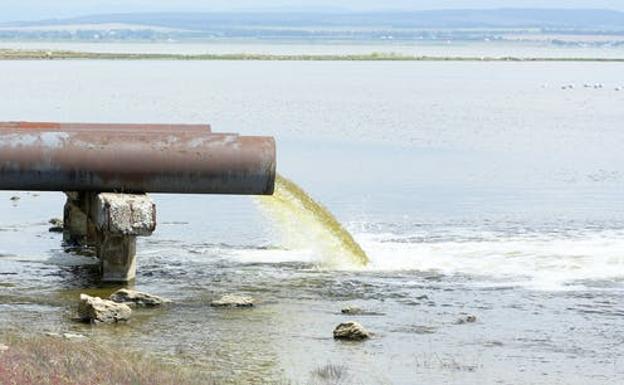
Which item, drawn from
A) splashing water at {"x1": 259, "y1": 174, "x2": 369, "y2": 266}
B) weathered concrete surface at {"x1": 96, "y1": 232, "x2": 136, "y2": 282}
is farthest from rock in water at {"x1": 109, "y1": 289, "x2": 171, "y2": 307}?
splashing water at {"x1": 259, "y1": 174, "x2": 369, "y2": 266}

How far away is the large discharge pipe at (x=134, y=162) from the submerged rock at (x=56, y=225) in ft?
14.8

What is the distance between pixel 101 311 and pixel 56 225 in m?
8.09

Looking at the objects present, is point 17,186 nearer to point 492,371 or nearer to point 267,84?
point 492,371

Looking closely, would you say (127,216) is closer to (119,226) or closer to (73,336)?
(119,226)

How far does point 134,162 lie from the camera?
20.7 meters

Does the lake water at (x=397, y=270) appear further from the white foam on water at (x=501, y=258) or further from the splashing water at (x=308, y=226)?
the splashing water at (x=308, y=226)

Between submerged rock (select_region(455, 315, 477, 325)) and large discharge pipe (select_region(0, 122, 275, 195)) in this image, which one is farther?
large discharge pipe (select_region(0, 122, 275, 195))

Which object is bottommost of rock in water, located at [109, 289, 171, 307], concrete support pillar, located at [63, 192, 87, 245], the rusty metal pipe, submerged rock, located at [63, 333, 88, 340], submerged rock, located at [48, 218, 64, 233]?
submerged rock, located at [48, 218, 64, 233]

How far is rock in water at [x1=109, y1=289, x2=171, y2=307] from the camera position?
62.4 feet

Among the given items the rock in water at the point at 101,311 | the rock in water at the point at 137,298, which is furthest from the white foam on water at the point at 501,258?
the rock in water at the point at 101,311

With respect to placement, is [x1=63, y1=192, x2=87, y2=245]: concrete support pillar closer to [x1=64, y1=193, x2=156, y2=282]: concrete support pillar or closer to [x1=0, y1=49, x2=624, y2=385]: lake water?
[x1=0, y1=49, x2=624, y2=385]: lake water

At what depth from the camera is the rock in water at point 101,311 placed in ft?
59.0

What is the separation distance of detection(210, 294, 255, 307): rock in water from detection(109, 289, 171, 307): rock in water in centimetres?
62

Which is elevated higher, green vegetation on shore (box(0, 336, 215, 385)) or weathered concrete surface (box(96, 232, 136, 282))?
green vegetation on shore (box(0, 336, 215, 385))
